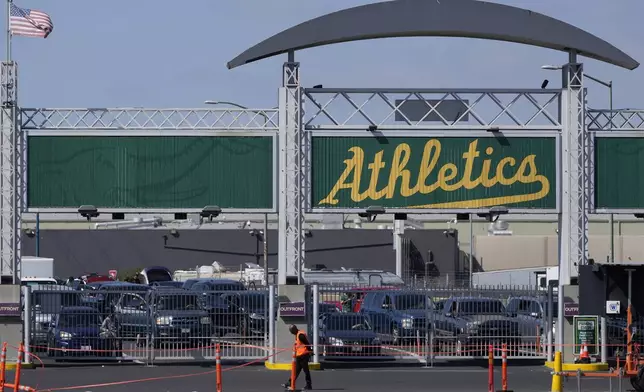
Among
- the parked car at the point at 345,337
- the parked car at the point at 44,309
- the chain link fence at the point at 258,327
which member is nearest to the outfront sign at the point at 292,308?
the chain link fence at the point at 258,327

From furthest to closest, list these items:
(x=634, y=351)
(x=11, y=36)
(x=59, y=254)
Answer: (x=59, y=254), (x=11, y=36), (x=634, y=351)

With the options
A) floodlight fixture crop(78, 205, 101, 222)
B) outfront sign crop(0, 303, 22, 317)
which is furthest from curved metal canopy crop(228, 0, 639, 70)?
outfront sign crop(0, 303, 22, 317)

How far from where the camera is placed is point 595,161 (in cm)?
2925

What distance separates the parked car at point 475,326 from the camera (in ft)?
100

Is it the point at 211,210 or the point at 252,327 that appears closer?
the point at 211,210

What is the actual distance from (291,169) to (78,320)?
6729mm

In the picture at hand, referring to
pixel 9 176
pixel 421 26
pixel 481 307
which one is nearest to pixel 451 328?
pixel 481 307

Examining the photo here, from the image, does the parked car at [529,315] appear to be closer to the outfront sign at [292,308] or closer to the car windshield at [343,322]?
the car windshield at [343,322]

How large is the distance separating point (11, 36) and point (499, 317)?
13.8m

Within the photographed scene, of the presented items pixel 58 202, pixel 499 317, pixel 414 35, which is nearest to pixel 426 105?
pixel 414 35

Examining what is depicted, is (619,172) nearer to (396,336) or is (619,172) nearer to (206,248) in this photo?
(396,336)

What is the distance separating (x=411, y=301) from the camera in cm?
3150

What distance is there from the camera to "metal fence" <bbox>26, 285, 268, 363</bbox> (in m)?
30.2

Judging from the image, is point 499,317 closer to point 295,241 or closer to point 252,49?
point 295,241
